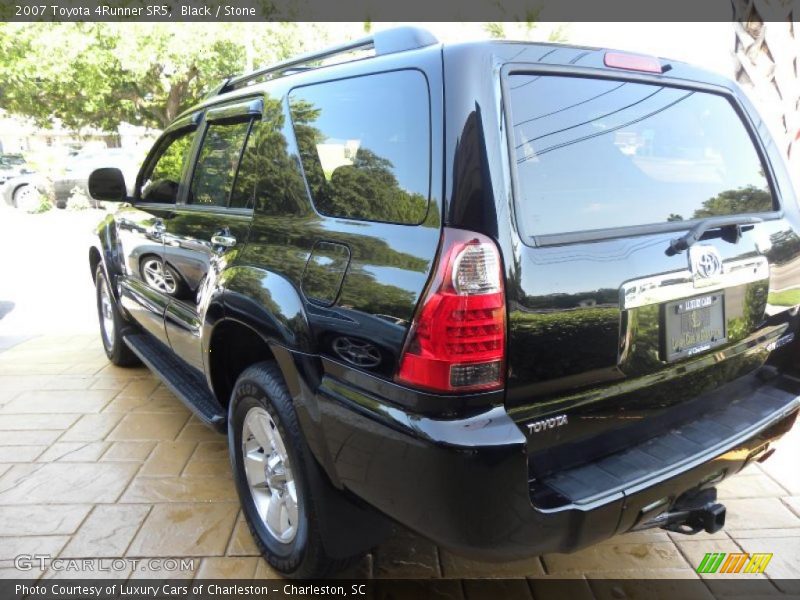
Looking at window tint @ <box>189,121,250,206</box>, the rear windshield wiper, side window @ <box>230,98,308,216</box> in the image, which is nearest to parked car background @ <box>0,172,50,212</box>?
window tint @ <box>189,121,250,206</box>

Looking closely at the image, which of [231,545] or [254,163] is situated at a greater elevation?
[254,163]

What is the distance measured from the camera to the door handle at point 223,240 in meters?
2.62

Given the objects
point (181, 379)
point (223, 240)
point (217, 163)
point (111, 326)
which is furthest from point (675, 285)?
point (111, 326)

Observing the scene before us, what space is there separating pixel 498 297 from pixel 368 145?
697 millimetres

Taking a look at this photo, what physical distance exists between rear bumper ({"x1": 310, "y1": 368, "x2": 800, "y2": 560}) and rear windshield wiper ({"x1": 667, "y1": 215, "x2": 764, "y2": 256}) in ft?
2.18

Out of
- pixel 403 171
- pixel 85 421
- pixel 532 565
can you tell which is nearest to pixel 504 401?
pixel 403 171

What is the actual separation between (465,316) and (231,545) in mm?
1687

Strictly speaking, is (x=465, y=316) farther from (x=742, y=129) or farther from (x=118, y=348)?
(x=118, y=348)

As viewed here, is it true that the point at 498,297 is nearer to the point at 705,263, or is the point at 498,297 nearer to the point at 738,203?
the point at 705,263

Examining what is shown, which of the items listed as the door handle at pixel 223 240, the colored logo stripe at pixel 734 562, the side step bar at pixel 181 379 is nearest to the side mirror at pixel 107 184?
the side step bar at pixel 181 379

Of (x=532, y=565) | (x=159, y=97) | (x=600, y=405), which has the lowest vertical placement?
(x=532, y=565)

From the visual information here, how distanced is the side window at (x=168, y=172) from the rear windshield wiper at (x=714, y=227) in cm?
263

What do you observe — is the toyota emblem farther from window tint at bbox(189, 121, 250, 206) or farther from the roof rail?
window tint at bbox(189, 121, 250, 206)

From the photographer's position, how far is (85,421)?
3.93 meters
